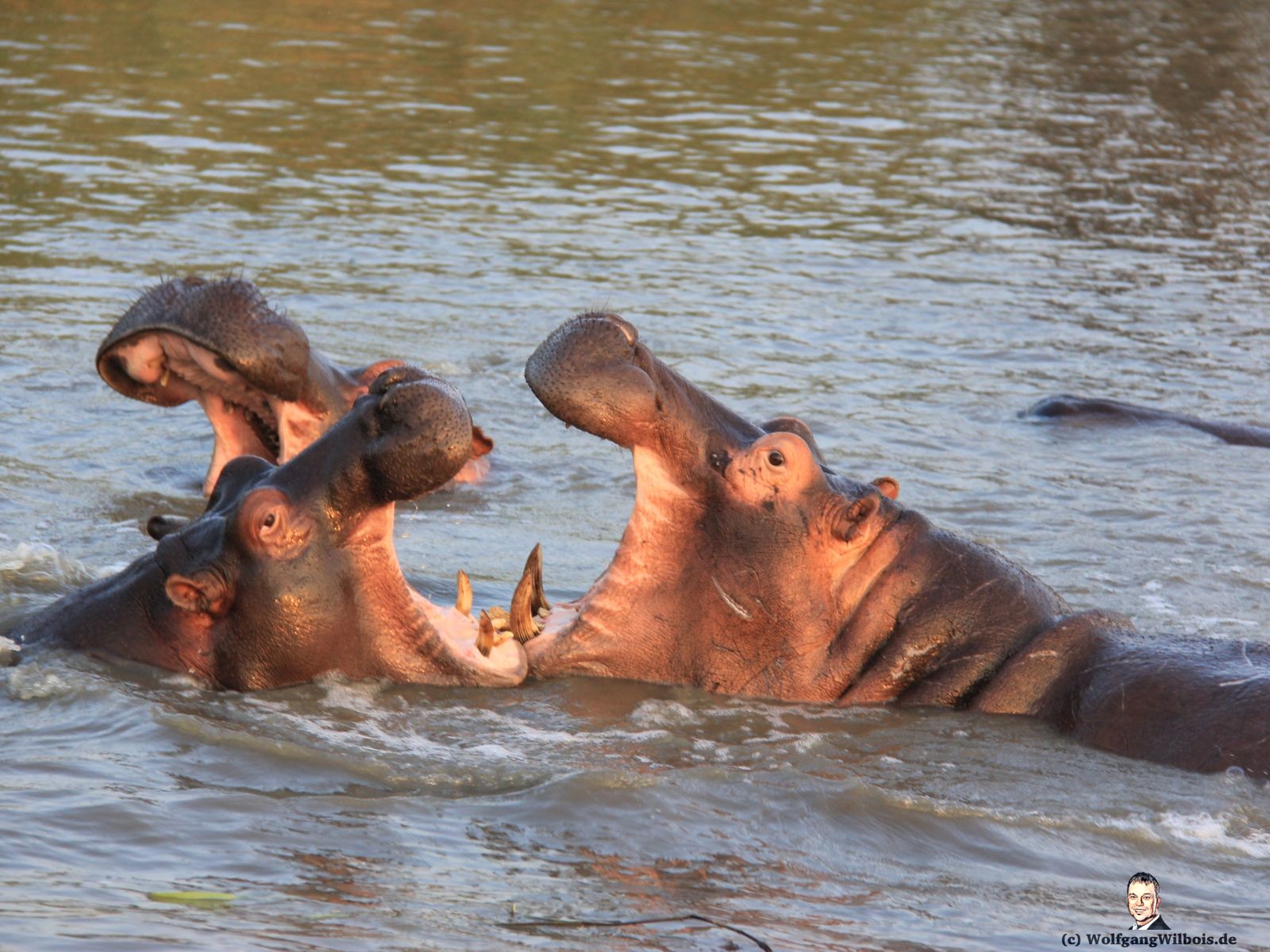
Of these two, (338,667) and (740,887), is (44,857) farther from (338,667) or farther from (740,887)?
(740,887)

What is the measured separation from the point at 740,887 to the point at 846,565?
133 centimetres

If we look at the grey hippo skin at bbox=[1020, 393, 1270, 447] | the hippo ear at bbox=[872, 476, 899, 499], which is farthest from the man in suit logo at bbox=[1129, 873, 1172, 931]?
the grey hippo skin at bbox=[1020, 393, 1270, 447]

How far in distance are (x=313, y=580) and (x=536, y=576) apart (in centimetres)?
66

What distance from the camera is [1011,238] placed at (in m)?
14.7

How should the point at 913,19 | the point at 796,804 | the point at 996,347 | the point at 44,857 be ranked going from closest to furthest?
the point at 44,857
the point at 796,804
the point at 996,347
the point at 913,19

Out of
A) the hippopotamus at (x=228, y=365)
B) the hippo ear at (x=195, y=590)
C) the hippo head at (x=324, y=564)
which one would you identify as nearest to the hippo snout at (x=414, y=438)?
the hippo head at (x=324, y=564)

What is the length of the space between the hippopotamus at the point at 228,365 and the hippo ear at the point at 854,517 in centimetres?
120

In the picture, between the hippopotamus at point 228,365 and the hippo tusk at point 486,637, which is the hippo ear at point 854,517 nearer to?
the hippo tusk at point 486,637

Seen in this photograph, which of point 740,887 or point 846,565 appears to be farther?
point 846,565

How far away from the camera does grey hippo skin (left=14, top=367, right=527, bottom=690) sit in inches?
189

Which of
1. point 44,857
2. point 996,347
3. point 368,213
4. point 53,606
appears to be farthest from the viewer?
point 368,213

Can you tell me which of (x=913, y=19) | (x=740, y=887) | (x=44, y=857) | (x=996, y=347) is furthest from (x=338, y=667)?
(x=913, y=19)

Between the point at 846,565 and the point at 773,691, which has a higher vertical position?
the point at 846,565

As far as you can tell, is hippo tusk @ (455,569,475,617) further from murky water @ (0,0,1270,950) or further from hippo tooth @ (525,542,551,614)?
murky water @ (0,0,1270,950)
